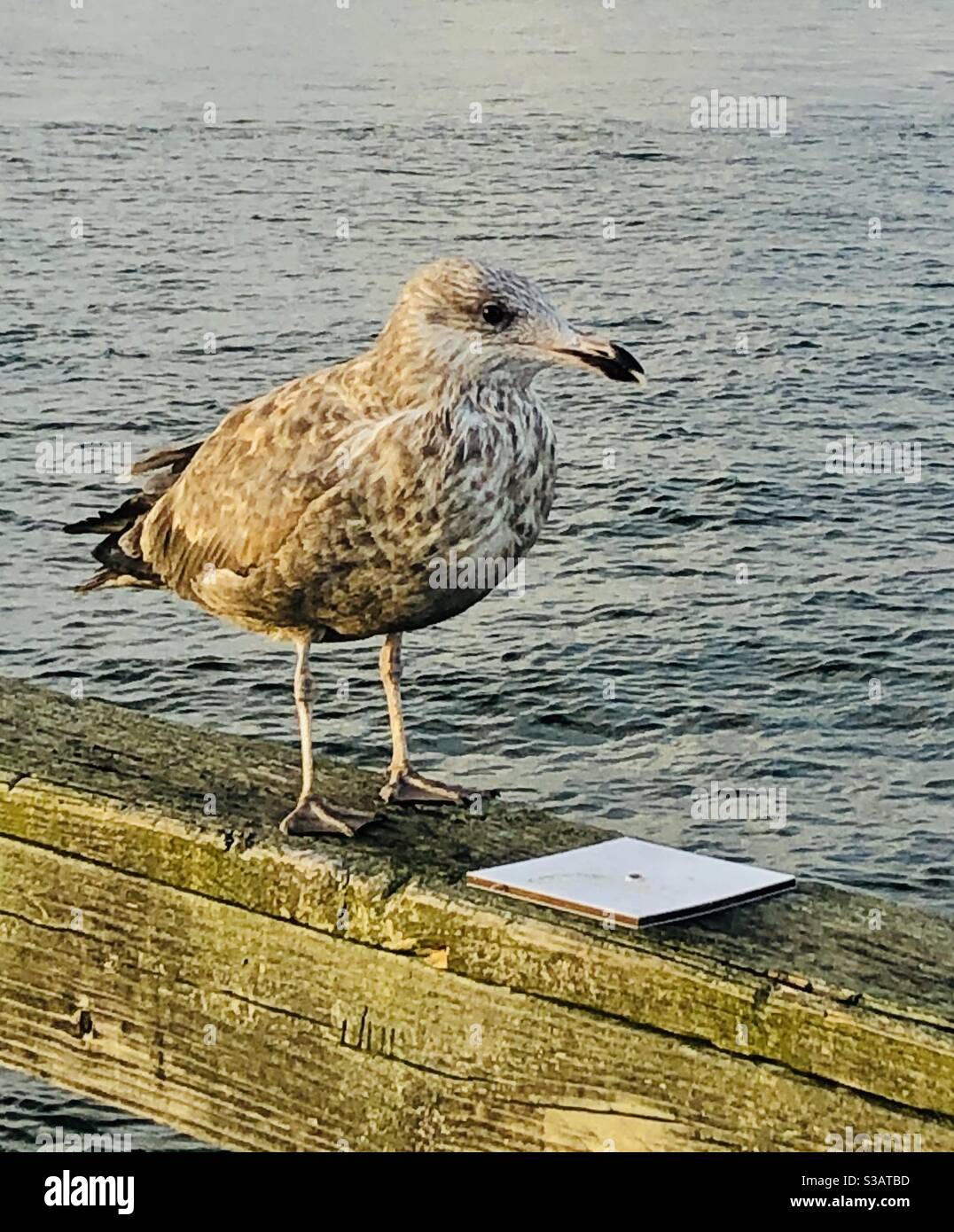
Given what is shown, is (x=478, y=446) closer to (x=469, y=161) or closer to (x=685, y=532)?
(x=685, y=532)

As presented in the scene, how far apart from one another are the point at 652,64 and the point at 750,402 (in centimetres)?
1412

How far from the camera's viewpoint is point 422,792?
5.35 metres

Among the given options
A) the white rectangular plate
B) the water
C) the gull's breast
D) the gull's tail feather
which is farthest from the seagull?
the water

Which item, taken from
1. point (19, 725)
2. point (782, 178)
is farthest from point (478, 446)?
point (782, 178)

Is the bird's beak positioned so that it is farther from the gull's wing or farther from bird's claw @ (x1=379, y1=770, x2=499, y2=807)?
bird's claw @ (x1=379, y1=770, x2=499, y2=807)

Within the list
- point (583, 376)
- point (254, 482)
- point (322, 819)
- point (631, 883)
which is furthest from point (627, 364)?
point (583, 376)

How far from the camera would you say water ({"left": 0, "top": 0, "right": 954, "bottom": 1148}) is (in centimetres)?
1075

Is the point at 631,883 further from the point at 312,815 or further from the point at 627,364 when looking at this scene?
the point at 627,364

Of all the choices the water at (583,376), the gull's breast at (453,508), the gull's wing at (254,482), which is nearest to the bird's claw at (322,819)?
the gull's breast at (453,508)

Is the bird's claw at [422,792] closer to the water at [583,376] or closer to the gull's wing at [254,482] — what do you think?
the gull's wing at [254,482]

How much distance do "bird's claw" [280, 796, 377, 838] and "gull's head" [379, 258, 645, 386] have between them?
3.10 ft

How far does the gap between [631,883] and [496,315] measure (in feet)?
4.72

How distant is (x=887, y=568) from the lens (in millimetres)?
12812

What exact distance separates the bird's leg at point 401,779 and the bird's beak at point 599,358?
0.92 metres
